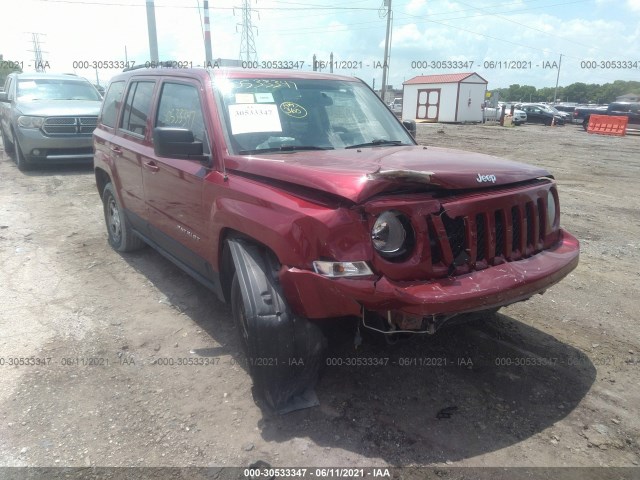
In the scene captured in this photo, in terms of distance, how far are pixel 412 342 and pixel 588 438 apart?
4.05ft

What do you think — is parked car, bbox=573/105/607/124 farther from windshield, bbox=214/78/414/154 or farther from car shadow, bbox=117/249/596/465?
car shadow, bbox=117/249/596/465

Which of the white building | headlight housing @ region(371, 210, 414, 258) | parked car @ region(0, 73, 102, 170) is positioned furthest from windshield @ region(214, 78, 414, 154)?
the white building

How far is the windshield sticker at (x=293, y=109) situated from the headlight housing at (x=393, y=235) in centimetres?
148

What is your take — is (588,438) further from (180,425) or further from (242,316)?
(180,425)

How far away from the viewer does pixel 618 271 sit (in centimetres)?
500

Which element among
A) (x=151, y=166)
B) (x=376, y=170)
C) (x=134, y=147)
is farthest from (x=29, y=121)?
(x=376, y=170)

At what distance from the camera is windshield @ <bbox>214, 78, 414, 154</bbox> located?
11.1ft

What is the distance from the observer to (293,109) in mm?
3639

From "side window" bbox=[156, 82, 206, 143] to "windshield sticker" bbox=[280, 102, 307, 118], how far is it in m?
0.59

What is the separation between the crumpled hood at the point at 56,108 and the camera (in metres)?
9.84

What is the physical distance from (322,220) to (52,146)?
9.37 metres

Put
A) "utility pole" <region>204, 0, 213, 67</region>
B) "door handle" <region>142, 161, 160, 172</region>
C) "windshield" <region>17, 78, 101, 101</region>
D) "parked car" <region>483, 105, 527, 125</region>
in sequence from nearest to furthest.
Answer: "door handle" <region>142, 161, 160, 172</region>, "windshield" <region>17, 78, 101, 101</region>, "utility pole" <region>204, 0, 213, 67</region>, "parked car" <region>483, 105, 527, 125</region>

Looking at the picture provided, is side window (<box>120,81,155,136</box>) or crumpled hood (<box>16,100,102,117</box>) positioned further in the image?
crumpled hood (<box>16,100,102,117</box>)

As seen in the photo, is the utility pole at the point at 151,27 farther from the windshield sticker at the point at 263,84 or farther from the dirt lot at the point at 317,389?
the windshield sticker at the point at 263,84
